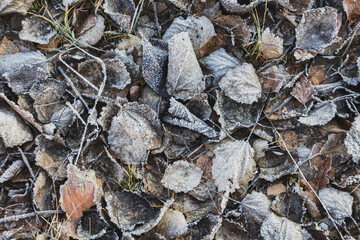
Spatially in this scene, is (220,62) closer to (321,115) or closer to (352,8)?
(321,115)

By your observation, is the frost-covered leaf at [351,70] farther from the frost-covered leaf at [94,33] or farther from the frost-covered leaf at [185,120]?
the frost-covered leaf at [94,33]

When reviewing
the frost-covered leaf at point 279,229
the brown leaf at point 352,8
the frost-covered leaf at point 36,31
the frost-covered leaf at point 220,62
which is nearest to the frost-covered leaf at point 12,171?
the frost-covered leaf at point 36,31

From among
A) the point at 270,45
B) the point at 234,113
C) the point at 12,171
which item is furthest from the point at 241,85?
the point at 12,171

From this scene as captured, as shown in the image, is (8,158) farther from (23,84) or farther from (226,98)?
(226,98)

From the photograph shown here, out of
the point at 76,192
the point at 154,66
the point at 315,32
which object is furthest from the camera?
the point at 315,32

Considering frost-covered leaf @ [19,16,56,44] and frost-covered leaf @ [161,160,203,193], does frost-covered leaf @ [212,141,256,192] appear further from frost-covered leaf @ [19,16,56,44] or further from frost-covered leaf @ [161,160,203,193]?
frost-covered leaf @ [19,16,56,44]

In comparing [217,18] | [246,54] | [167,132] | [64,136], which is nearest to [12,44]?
[64,136]
